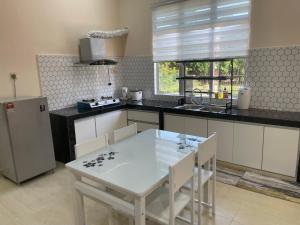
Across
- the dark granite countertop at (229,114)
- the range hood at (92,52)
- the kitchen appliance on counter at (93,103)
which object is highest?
the range hood at (92,52)

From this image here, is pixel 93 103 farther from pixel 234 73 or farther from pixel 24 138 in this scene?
pixel 234 73

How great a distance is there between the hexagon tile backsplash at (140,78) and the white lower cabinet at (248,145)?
563 mm

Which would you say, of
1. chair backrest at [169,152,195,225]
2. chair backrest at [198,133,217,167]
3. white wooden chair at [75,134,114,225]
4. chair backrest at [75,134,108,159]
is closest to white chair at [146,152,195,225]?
chair backrest at [169,152,195,225]

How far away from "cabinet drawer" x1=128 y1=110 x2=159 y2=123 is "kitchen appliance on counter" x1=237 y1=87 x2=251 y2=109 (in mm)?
1284

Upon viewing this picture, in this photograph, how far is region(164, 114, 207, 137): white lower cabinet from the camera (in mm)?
3256

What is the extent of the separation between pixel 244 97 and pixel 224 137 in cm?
64

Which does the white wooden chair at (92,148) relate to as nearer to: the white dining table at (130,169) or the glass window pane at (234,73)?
the white dining table at (130,169)

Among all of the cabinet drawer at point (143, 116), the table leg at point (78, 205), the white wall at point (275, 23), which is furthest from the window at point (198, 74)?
the table leg at point (78, 205)

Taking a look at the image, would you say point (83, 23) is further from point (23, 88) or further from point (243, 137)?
point (243, 137)

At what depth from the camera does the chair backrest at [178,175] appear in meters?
1.44

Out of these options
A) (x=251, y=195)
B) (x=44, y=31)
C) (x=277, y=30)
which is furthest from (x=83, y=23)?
(x=251, y=195)

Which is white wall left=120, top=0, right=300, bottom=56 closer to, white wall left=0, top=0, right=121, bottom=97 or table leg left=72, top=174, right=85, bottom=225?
white wall left=0, top=0, right=121, bottom=97

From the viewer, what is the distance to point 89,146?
203 cm

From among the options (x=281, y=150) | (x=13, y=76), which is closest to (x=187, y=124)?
(x=281, y=150)
